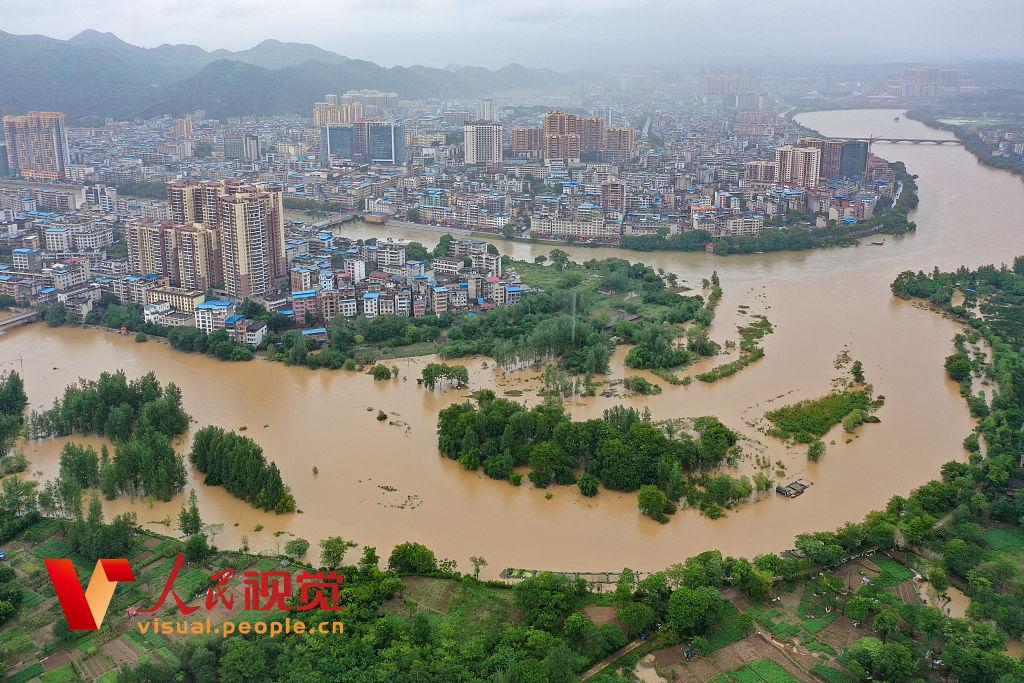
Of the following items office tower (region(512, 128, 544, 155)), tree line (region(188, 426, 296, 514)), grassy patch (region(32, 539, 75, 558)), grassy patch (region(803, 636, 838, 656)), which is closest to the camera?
grassy patch (region(803, 636, 838, 656))

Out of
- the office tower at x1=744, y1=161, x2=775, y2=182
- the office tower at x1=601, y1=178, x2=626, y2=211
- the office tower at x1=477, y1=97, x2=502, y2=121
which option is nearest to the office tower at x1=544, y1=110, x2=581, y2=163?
the office tower at x1=744, y1=161, x2=775, y2=182

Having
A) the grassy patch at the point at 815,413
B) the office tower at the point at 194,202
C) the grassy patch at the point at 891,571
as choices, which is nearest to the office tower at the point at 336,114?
the office tower at the point at 194,202

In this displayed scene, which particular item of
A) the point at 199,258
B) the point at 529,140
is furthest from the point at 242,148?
the point at 199,258

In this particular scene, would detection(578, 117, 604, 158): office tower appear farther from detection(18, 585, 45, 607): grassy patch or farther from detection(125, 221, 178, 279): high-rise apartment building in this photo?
detection(18, 585, 45, 607): grassy patch

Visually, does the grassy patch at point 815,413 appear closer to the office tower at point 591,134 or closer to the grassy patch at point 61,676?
the grassy patch at point 61,676

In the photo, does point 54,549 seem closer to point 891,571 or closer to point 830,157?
point 891,571

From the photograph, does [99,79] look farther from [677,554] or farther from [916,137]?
[677,554]
